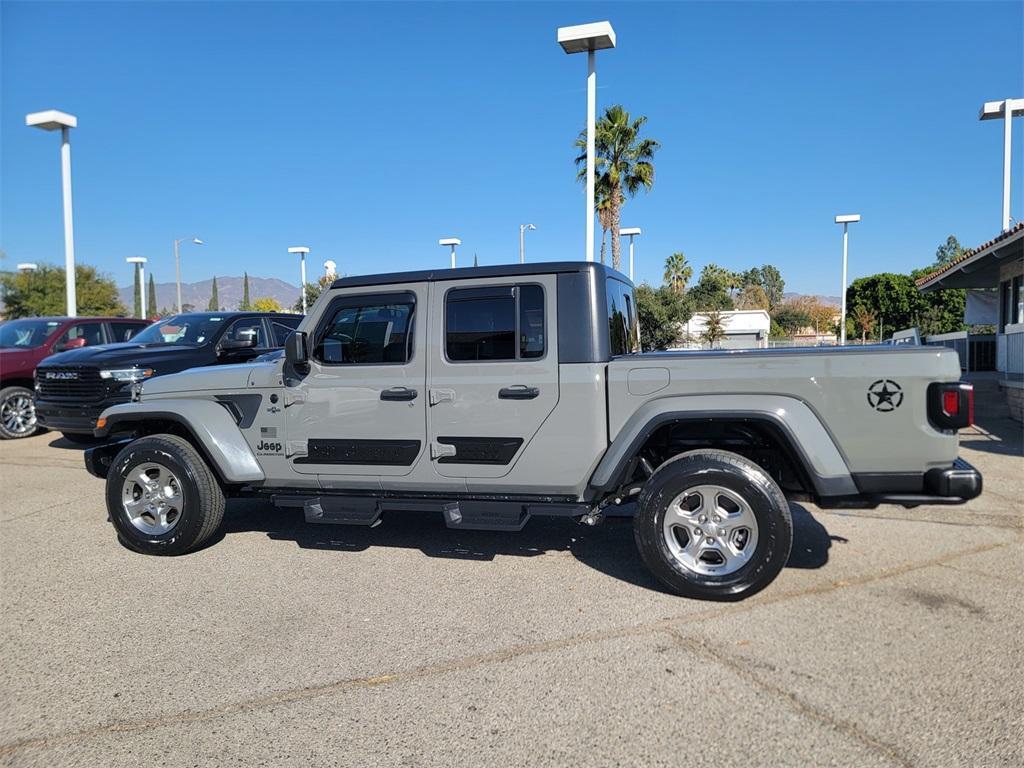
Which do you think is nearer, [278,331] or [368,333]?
[368,333]

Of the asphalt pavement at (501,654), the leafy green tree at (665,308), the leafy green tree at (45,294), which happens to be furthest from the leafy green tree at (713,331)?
the leafy green tree at (45,294)

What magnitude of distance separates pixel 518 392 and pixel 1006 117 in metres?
17.8

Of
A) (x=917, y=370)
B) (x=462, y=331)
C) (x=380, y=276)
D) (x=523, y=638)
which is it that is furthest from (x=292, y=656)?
(x=917, y=370)

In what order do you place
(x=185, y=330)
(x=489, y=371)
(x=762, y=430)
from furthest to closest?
(x=185, y=330) < (x=489, y=371) < (x=762, y=430)

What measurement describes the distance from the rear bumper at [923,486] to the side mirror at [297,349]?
350 centimetres

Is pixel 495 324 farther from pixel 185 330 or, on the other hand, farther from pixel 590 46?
pixel 590 46

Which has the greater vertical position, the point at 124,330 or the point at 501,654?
the point at 124,330

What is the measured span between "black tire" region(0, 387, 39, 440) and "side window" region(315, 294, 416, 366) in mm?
8164

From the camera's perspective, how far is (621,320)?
4789mm

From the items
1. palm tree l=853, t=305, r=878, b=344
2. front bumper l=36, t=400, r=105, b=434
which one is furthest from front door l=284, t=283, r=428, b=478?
palm tree l=853, t=305, r=878, b=344

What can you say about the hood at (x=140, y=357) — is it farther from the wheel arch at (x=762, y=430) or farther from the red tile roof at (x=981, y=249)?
the red tile roof at (x=981, y=249)

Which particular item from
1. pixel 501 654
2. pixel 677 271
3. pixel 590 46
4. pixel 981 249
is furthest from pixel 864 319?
pixel 501 654

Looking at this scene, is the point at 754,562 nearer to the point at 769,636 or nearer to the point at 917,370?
the point at 769,636

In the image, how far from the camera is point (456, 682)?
3.12 meters
